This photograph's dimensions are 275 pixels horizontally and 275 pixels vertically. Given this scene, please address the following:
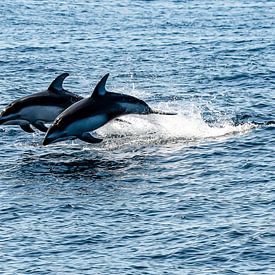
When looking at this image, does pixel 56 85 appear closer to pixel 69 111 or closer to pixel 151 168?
pixel 69 111

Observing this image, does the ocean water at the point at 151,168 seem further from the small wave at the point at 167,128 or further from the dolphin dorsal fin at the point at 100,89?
the dolphin dorsal fin at the point at 100,89

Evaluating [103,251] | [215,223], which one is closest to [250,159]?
[215,223]

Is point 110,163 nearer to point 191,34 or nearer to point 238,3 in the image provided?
point 191,34

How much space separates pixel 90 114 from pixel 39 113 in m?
2.31

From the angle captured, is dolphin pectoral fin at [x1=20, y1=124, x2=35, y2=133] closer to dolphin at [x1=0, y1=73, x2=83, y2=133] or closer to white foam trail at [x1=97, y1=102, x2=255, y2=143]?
dolphin at [x1=0, y1=73, x2=83, y2=133]

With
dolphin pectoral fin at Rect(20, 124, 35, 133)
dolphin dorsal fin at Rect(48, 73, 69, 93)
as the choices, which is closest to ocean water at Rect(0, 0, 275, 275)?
dolphin pectoral fin at Rect(20, 124, 35, 133)

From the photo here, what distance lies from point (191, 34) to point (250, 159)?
29259 mm

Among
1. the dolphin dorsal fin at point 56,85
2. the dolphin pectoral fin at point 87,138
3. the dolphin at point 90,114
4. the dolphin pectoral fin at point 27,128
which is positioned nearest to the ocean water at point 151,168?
the dolphin pectoral fin at point 27,128

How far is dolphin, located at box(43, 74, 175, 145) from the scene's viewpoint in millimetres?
33438

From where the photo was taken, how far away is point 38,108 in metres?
35.2

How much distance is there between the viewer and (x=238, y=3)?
76.1 meters

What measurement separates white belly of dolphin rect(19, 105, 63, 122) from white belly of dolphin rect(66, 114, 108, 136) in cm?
195

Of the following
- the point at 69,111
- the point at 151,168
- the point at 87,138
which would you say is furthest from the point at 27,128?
the point at 151,168

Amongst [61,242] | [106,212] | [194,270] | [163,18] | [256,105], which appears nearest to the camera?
[194,270]
